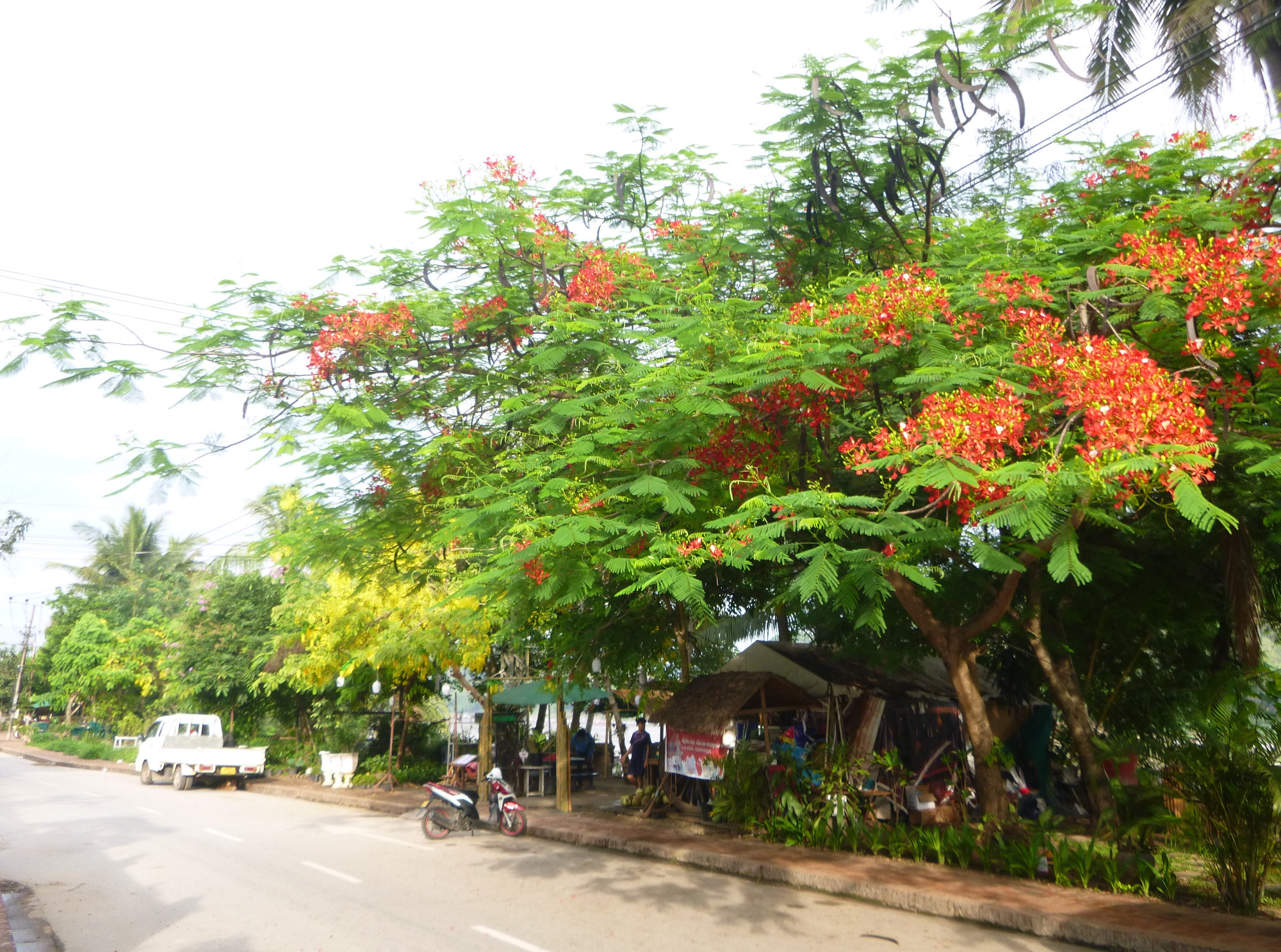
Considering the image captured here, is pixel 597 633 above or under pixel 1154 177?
under

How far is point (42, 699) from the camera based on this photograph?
43250 mm

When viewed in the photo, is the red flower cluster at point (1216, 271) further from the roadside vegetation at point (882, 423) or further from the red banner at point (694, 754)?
the red banner at point (694, 754)

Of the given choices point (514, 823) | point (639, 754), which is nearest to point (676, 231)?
point (514, 823)

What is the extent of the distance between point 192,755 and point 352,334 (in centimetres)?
1535

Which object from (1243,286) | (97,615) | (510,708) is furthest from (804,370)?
(97,615)

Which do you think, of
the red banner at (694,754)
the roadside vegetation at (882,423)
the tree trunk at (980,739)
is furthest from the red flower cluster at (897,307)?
the red banner at (694,754)

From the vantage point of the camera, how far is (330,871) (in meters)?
10.2

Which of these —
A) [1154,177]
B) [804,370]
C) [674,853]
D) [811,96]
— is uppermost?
[811,96]

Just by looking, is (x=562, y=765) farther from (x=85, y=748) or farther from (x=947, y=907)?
(x=85, y=748)

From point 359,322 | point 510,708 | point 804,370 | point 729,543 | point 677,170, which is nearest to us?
point 729,543

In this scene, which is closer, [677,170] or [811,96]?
[811,96]

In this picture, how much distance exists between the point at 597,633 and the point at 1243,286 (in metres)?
9.34

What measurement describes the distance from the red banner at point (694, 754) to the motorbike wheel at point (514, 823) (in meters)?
2.37

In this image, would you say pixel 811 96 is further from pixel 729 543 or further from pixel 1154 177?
pixel 729 543
